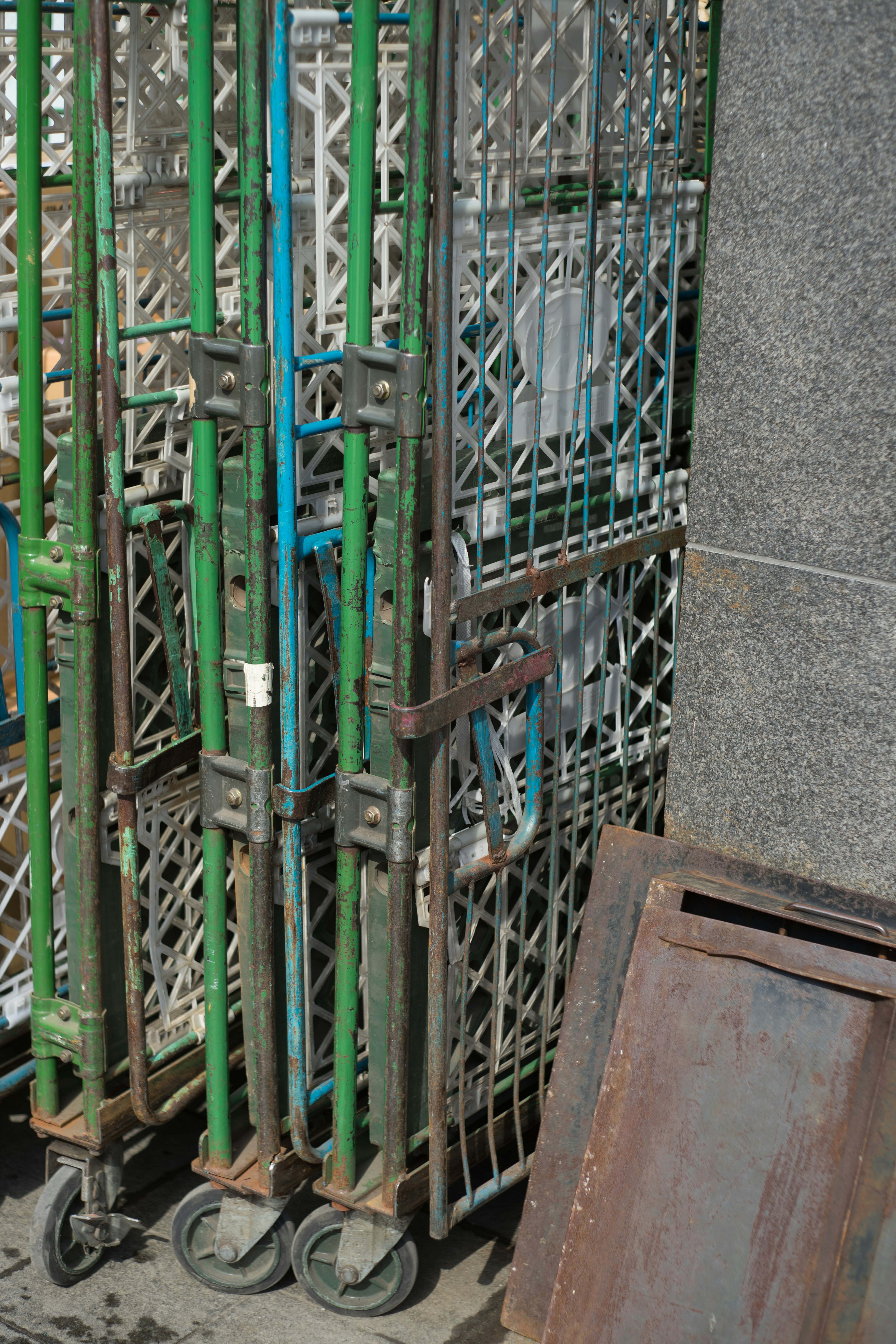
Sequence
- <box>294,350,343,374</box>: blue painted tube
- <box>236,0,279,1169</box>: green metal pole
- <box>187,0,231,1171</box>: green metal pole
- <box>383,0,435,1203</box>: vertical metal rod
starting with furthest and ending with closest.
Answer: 1. <box>294,350,343,374</box>: blue painted tube
2. <box>187,0,231,1171</box>: green metal pole
3. <box>236,0,279,1169</box>: green metal pole
4. <box>383,0,435,1203</box>: vertical metal rod

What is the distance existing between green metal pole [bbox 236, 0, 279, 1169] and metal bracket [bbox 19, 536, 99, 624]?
40 cm

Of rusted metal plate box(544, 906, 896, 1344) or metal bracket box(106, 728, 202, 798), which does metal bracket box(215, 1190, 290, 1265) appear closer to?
rusted metal plate box(544, 906, 896, 1344)

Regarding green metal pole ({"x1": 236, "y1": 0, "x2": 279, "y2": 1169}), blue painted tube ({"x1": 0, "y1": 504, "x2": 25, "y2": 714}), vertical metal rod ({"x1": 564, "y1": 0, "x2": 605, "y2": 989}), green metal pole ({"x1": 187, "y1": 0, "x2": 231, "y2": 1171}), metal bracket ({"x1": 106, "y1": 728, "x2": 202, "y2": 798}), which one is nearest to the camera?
green metal pole ({"x1": 236, "y1": 0, "x2": 279, "y2": 1169})

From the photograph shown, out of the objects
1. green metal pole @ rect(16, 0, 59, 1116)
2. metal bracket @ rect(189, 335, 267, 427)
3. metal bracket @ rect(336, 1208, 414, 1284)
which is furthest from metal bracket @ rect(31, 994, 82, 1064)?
metal bracket @ rect(189, 335, 267, 427)

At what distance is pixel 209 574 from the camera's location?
344cm

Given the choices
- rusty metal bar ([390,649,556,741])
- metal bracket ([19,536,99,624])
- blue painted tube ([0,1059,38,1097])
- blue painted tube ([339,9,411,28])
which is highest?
blue painted tube ([339,9,411,28])

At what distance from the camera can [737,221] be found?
11.3 feet

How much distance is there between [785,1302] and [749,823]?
115cm

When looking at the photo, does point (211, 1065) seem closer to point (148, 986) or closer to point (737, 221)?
point (148, 986)

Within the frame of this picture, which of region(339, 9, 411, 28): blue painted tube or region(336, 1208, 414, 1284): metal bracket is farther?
region(336, 1208, 414, 1284): metal bracket

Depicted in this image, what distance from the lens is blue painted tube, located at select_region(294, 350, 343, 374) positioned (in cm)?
320

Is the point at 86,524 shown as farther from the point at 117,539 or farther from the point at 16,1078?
the point at 16,1078

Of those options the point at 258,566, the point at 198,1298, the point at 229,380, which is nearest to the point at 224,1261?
the point at 198,1298

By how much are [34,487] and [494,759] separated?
131cm
